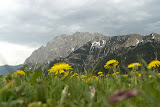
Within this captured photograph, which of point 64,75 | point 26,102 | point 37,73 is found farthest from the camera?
point 64,75

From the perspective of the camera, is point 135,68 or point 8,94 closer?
point 8,94

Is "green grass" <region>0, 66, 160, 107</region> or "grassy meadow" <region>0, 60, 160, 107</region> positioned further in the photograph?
"green grass" <region>0, 66, 160, 107</region>

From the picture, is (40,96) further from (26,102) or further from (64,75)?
(64,75)

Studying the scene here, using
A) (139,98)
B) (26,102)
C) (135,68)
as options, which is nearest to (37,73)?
(26,102)

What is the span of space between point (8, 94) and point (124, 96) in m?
1.79

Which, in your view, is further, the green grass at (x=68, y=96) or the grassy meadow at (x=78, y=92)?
the green grass at (x=68, y=96)

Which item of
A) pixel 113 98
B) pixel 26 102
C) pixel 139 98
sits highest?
pixel 113 98

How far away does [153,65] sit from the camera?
5914 mm

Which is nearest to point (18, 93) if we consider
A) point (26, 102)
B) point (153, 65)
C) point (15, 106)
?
point (26, 102)

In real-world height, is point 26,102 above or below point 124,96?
below

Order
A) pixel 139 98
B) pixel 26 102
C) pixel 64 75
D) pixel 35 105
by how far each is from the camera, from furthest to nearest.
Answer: pixel 64 75, pixel 139 98, pixel 26 102, pixel 35 105

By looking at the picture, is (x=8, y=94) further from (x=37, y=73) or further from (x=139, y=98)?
(x=139, y=98)

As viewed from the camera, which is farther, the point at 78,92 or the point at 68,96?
the point at 78,92

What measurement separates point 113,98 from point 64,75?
3.67 m
